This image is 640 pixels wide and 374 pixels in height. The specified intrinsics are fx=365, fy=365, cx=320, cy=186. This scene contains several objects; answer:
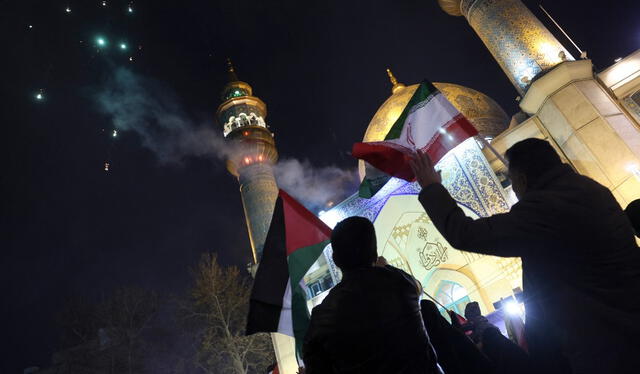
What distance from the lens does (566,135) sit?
8.80 m

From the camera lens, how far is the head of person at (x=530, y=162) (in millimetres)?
1385

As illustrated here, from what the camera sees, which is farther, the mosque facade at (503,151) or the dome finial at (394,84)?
the dome finial at (394,84)

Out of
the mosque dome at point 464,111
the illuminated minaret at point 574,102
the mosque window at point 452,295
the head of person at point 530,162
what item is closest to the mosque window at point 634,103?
the illuminated minaret at point 574,102

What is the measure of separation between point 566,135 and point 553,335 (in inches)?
368

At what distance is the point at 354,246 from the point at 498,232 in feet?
1.92

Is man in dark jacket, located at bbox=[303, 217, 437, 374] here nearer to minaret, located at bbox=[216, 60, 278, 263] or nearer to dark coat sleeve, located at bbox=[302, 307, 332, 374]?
dark coat sleeve, located at bbox=[302, 307, 332, 374]

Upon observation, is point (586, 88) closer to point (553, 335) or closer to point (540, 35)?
point (540, 35)

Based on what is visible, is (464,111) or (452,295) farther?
(464,111)

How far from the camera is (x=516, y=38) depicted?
38.0 feet

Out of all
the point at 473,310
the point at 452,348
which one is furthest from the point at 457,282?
the point at 452,348

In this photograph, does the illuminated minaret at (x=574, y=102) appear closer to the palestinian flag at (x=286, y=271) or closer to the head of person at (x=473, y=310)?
the head of person at (x=473, y=310)

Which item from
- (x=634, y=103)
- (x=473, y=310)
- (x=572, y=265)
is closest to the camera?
(x=572, y=265)

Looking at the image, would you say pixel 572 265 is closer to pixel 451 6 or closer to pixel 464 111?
pixel 464 111

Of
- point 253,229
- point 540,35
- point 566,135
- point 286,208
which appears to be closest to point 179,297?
point 253,229
